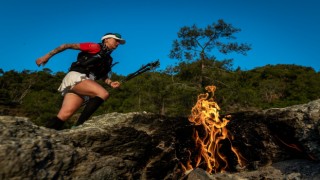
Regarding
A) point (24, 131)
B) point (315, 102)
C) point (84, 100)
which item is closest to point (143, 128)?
point (84, 100)

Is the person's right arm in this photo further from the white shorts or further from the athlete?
the white shorts

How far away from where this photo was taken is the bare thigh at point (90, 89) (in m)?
4.97

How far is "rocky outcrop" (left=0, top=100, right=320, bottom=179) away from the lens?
344 cm

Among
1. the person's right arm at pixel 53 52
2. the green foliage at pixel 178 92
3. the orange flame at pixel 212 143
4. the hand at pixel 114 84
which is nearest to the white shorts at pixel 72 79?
the person's right arm at pixel 53 52

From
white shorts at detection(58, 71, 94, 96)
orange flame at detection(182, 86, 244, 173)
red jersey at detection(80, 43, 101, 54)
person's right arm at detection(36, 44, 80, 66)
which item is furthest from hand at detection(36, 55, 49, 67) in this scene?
orange flame at detection(182, 86, 244, 173)

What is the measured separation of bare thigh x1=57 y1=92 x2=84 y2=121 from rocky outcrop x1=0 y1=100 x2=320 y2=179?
1.27ft

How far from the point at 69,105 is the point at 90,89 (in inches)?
17.2

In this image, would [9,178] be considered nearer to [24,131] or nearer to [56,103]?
[24,131]

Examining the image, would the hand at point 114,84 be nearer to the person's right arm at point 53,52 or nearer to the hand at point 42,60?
the person's right arm at point 53,52

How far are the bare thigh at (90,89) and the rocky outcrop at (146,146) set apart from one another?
0.39 metres

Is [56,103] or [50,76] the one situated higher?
[50,76]

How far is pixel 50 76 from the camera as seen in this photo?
48.0 meters

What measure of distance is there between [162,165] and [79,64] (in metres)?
2.12

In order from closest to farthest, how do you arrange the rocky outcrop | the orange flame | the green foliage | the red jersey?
1. the rocky outcrop
2. the red jersey
3. the orange flame
4. the green foliage
